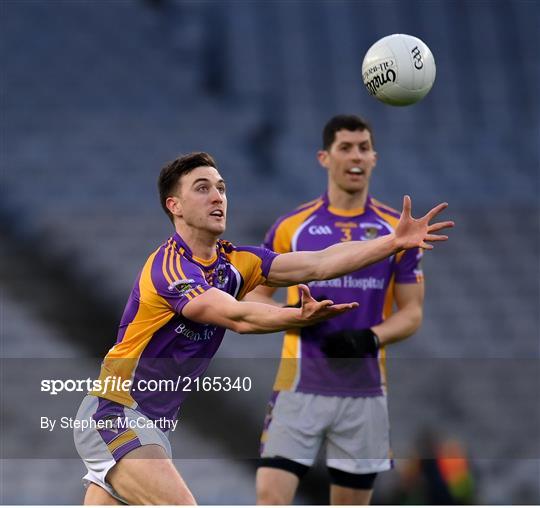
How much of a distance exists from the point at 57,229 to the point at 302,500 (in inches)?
145

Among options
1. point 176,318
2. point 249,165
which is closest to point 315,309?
point 176,318

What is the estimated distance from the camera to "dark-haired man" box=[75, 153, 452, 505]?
4.56 metres

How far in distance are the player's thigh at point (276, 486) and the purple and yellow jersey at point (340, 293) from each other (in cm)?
50

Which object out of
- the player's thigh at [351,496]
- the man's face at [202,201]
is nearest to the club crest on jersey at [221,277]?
the man's face at [202,201]

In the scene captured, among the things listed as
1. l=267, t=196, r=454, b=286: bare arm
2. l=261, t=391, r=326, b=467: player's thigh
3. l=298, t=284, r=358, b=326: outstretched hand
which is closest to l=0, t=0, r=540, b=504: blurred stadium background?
l=261, t=391, r=326, b=467: player's thigh

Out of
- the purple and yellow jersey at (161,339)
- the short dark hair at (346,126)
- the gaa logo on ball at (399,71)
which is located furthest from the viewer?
the short dark hair at (346,126)

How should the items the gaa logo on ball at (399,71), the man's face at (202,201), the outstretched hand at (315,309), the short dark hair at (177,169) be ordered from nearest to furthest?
Result: the outstretched hand at (315,309)
the man's face at (202,201)
the short dark hair at (177,169)
the gaa logo on ball at (399,71)

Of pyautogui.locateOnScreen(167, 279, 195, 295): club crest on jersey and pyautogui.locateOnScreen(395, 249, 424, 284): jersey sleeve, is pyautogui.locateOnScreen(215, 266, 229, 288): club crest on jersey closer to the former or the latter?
pyautogui.locateOnScreen(167, 279, 195, 295): club crest on jersey

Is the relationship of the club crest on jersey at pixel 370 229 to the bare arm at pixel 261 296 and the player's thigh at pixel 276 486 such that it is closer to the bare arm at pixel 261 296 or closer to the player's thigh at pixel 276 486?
the bare arm at pixel 261 296

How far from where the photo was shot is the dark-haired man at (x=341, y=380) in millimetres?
6168

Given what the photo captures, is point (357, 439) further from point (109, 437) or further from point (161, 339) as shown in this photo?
point (109, 437)

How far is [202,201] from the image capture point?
16.2ft

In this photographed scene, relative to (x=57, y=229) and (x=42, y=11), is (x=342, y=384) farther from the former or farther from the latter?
(x=42, y=11)

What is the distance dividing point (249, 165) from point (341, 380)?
573cm
